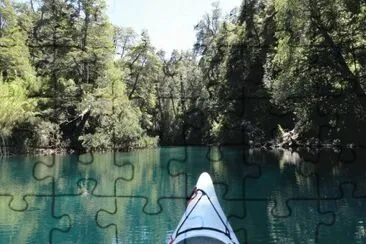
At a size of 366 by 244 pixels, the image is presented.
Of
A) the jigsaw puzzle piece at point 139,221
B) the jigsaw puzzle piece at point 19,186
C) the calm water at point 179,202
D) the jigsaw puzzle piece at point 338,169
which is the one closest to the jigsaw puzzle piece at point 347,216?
the calm water at point 179,202

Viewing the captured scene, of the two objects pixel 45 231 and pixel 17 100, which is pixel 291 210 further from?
pixel 17 100

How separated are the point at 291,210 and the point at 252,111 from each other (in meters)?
13.8

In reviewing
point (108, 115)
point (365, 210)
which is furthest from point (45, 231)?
point (108, 115)

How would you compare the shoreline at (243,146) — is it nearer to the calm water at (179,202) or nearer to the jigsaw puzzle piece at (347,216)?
the calm water at (179,202)

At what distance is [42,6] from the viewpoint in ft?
115

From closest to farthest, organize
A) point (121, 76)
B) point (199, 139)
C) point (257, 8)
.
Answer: point (199, 139) → point (257, 8) → point (121, 76)

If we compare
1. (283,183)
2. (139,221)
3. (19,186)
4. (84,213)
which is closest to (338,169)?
(283,183)

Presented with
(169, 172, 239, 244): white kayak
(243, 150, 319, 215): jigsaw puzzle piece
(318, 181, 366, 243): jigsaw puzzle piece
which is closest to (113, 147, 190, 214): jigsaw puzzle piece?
(243, 150, 319, 215): jigsaw puzzle piece

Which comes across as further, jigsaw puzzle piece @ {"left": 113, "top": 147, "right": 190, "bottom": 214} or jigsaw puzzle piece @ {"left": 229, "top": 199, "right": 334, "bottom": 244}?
jigsaw puzzle piece @ {"left": 113, "top": 147, "right": 190, "bottom": 214}

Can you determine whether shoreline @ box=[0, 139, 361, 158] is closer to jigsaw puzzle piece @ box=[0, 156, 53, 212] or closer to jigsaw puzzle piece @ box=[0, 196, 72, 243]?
jigsaw puzzle piece @ box=[0, 156, 53, 212]

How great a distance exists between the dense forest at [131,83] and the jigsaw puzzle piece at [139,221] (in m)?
5.95

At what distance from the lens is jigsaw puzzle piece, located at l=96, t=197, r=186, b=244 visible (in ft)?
31.7

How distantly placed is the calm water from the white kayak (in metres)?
2.53

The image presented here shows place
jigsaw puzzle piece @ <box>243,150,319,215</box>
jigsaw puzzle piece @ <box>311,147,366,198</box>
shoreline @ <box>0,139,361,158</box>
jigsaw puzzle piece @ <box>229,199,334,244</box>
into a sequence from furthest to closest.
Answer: shoreline @ <box>0,139,361,158</box> < jigsaw puzzle piece @ <box>311,147,366,198</box> < jigsaw puzzle piece @ <box>243,150,319,215</box> < jigsaw puzzle piece @ <box>229,199,334,244</box>
